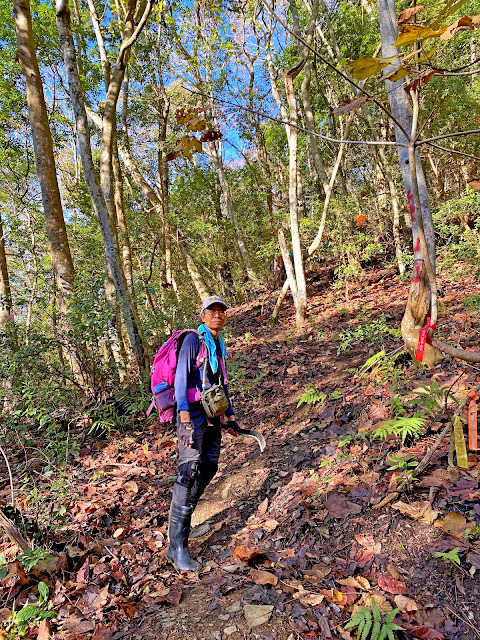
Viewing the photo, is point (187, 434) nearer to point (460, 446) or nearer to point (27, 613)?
point (27, 613)

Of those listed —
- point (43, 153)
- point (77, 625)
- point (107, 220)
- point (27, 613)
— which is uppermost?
point (43, 153)

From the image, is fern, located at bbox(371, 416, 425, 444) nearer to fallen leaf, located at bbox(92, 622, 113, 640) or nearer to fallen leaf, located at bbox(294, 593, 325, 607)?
fallen leaf, located at bbox(294, 593, 325, 607)

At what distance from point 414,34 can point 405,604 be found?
2.93 metres

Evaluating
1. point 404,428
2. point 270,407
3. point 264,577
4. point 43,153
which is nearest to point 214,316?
point 404,428

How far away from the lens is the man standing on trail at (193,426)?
135 inches

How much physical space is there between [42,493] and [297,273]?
23.2ft

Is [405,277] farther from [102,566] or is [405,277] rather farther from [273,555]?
[102,566]

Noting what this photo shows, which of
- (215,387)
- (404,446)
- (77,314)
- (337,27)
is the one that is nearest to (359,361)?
(404,446)

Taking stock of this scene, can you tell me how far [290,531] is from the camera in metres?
3.32

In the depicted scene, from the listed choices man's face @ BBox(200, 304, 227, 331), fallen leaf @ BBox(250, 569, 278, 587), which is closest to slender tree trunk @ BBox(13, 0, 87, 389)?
man's face @ BBox(200, 304, 227, 331)

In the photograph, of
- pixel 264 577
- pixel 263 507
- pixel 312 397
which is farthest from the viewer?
pixel 312 397

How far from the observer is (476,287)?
7711 millimetres

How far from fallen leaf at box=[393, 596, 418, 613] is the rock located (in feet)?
2.61

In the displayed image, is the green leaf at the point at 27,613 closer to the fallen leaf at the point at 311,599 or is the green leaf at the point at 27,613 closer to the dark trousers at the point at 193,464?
the dark trousers at the point at 193,464
